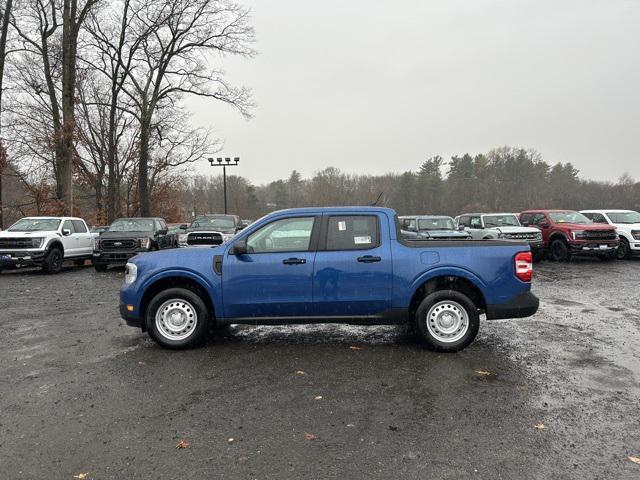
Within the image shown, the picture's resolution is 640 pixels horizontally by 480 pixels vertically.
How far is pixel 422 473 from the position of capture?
2.86m

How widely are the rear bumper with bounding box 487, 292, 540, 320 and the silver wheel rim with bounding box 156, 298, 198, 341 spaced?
380cm

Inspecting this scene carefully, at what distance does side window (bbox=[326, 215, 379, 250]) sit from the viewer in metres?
5.39

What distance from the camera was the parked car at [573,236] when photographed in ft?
51.5

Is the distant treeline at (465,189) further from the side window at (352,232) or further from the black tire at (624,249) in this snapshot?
the side window at (352,232)

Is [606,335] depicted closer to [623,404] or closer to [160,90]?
[623,404]

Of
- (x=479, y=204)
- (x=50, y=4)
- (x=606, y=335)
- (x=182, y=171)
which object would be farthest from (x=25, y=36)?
(x=479, y=204)

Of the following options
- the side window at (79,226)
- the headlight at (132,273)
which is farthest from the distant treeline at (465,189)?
the headlight at (132,273)

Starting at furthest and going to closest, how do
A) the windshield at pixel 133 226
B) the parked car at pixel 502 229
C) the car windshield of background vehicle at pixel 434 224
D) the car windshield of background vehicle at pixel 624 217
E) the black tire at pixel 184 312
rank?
the car windshield of background vehicle at pixel 624 217 → the parked car at pixel 502 229 → the car windshield of background vehicle at pixel 434 224 → the windshield at pixel 133 226 → the black tire at pixel 184 312

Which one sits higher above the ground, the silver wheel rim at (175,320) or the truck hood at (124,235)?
the truck hood at (124,235)

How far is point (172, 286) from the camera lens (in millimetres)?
5668

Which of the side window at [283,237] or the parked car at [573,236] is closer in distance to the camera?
the side window at [283,237]

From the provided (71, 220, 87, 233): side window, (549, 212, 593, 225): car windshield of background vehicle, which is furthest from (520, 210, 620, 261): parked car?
(71, 220, 87, 233): side window

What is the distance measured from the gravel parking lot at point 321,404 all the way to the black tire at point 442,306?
184 millimetres

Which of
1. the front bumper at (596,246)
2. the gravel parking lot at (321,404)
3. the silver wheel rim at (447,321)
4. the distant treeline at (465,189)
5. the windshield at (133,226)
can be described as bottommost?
the gravel parking lot at (321,404)
